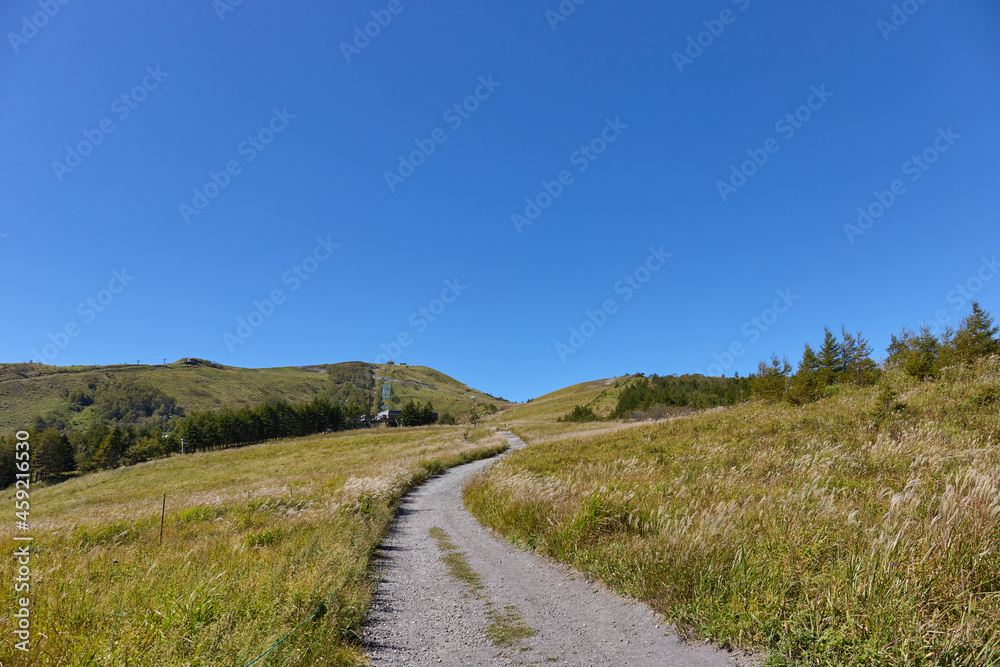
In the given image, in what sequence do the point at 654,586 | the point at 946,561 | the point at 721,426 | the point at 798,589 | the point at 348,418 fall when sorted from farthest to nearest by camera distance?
the point at 348,418 → the point at 721,426 → the point at 654,586 → the point at 798,589 → the point at 946,561

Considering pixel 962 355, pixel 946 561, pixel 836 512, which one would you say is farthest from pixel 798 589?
pixel 962 355

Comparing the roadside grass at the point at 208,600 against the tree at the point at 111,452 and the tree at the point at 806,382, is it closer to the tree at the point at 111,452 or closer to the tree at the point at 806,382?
the tree at the point at 806,382

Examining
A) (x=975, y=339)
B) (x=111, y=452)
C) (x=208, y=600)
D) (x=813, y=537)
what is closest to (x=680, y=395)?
(x=975, y=339)

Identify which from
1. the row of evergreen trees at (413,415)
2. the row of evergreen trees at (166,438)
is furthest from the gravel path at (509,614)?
the row of evergreen trees at (166,438)

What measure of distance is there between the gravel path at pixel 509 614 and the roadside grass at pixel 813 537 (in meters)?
0.41

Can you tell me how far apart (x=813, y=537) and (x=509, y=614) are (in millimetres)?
4416

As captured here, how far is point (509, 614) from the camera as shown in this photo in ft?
21.1

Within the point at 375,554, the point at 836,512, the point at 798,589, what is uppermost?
the point at 836,512

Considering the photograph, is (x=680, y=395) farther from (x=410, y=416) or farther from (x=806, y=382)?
(x=410, y=416)

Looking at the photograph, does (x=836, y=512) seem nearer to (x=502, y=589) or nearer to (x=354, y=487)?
(x=502, y=589)

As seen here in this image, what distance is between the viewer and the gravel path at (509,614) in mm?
4988

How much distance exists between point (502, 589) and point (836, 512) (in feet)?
18.0

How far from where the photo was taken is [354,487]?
60.3 feet

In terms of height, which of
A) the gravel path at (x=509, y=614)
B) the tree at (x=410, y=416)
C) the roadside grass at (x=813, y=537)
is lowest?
the gravel path at (x=509, y=614)
